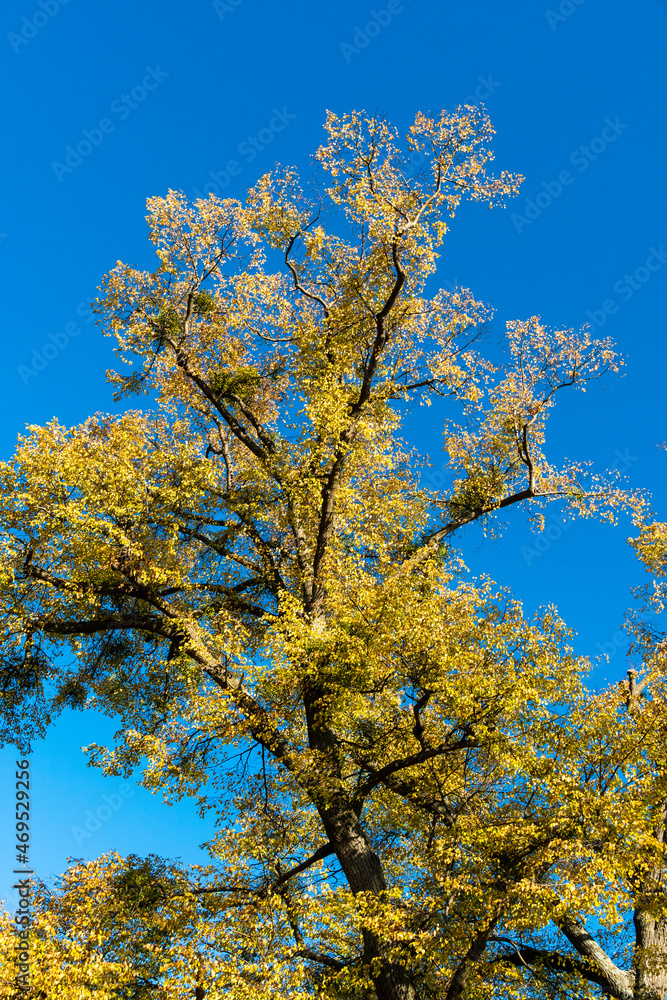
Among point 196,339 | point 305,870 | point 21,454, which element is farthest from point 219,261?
point 305,870

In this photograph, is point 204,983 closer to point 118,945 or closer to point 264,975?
point 264,975

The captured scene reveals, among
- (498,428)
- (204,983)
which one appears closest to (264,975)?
(204,983)

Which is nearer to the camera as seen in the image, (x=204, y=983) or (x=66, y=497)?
(x=204, y=983)

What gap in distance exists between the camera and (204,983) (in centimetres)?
1012

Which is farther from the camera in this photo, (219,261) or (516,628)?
(219,261)

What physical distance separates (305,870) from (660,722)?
309 inches

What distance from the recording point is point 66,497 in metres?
13.9

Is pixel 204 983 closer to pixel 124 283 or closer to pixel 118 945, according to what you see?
pixel 118 945

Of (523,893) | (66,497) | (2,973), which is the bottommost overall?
(523,893)

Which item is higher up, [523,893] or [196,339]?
[196,339]

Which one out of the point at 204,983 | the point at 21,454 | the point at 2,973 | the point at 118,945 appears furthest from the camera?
the point at 21,454

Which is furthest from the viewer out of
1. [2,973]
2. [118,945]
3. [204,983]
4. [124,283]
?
[124,283]

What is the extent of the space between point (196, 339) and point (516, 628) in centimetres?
1156

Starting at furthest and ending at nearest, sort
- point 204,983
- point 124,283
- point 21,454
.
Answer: point 124,283 → point 21,454 → point 204,983
